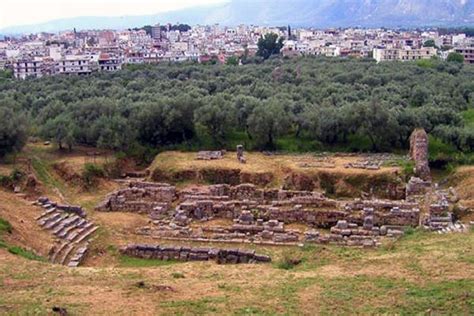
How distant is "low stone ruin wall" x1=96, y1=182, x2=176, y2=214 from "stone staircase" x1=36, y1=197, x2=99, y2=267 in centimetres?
314

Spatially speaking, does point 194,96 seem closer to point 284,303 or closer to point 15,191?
point 15,191

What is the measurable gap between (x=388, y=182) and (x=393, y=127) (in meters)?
9.43

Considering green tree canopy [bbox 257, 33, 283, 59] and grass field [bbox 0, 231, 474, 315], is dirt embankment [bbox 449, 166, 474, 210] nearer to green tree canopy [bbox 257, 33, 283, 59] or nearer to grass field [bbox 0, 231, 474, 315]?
grass field [bbox 0, 231, 474, 315]

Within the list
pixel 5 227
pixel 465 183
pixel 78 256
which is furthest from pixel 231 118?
pixel 5 227

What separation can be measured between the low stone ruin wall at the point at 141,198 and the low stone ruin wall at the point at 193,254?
7.22 m

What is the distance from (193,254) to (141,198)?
12.0 m

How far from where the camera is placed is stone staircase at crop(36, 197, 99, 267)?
30.0 m

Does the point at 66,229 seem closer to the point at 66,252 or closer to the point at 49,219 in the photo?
the point at 49,219

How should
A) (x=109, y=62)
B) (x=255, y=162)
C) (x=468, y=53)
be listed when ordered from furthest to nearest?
(x=468, y=53) → (x=109, y=62) → (x=255, y=162)

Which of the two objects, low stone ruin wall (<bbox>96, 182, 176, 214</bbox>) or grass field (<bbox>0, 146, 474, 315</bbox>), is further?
low stone ruin wall (<bbox>96, 182, 176, 214</bbox>)

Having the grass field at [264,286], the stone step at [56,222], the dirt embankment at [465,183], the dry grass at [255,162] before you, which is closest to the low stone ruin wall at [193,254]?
the grass field at [264,286]

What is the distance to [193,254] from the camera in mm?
30578

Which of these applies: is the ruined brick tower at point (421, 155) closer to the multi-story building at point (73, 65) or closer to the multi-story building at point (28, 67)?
the multi-story building at point (73, 65)

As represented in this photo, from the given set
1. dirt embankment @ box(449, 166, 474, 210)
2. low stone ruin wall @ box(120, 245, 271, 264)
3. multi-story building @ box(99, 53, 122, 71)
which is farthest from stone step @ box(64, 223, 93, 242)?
multi-story building @ box(99, 53, 122, 71)
